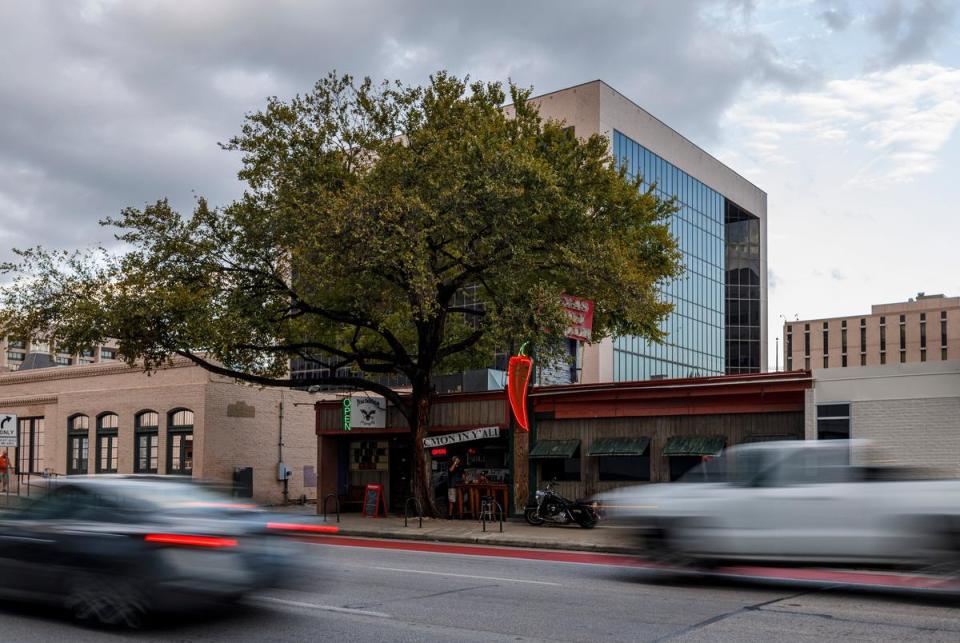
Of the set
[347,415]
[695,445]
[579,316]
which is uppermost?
[579,316]

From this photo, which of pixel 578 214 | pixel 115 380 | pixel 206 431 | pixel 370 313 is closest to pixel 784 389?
pixel 578 214

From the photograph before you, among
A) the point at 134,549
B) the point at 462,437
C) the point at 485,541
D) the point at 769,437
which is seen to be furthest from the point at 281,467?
the point at 134,549

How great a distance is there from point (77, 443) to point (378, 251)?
2403 centimetres

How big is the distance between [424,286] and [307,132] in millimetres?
6375

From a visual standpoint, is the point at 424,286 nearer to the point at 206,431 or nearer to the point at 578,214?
the point at 578,214

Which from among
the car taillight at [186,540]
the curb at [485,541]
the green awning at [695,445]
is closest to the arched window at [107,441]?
the curb at [485,541]

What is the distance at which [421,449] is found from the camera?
26.6 metres

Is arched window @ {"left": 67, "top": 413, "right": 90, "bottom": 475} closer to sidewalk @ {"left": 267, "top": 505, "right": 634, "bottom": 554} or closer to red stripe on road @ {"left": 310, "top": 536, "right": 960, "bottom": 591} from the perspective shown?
sidewalk @ {"left": 267, "top": 505, "right": 634, "bottom": 554}

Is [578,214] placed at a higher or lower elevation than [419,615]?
higher

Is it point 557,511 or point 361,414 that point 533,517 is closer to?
point 557,511

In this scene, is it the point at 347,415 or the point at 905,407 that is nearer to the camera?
the point at 905,407

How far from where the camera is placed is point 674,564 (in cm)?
1274

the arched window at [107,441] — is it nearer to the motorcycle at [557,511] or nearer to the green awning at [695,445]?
the motorcycle at [557,511]

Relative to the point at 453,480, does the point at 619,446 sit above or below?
above
